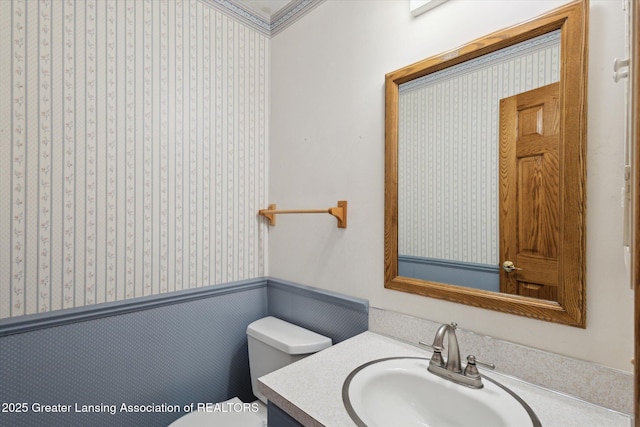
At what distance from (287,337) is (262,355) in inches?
7.3

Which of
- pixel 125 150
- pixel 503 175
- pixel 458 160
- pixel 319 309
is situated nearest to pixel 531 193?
pixel 503 175

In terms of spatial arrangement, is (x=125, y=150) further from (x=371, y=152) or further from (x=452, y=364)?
(x=452, y=364)

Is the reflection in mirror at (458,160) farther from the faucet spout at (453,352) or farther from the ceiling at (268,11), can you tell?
the ceiling at (268,11)

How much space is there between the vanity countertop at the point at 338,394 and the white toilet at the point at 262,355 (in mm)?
279

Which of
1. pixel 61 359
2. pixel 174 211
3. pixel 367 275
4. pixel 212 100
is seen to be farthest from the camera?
pixel 212 100

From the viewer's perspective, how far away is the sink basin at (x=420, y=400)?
74cm

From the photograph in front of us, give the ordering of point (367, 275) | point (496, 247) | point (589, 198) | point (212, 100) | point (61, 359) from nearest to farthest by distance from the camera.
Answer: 1. point (589, 198)
2. point (496, 247)
3. point (61, 359)
4. point (367, 275)
5. point (212, 100)

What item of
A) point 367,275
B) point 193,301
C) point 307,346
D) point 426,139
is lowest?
point 307,346

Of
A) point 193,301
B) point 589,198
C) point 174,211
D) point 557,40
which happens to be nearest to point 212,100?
point 174,211

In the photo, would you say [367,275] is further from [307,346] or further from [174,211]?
[174,211]

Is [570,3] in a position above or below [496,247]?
above

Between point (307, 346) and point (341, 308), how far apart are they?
0.22m

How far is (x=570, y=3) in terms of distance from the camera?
2.60 ft

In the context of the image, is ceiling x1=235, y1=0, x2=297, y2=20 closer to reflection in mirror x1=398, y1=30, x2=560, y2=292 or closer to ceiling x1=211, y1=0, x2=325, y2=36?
ceiling x1=211, y1=0, x2=325, y2=36
